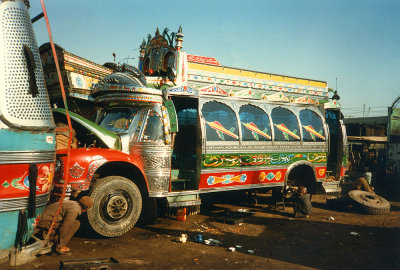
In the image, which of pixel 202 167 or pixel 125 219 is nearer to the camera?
pixel 125 219

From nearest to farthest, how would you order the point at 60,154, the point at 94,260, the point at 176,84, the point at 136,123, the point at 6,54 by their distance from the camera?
the point at 6,54 → the point at 94,260 → the point at 60,154 → the point at 136,123 → the point at 176,84

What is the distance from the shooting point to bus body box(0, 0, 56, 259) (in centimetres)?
404

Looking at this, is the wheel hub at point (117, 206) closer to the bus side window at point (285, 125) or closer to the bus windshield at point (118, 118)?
the bus windshield at point (118, 118)

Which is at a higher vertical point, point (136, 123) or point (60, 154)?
point (136, 123)

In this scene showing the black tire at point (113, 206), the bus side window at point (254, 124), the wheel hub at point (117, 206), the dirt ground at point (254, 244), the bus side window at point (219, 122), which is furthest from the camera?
the bus side window at point (254, 124)

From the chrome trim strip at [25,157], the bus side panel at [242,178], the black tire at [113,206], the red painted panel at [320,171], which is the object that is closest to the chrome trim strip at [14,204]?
the chrome trim strip at [25,157]

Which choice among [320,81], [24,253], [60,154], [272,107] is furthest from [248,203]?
[24,253]

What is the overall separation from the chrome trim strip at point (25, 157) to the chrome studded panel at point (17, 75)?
357 millimetres

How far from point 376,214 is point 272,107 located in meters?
4.29

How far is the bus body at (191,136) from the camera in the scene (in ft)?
20.2

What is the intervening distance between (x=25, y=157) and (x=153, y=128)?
10.0 ft

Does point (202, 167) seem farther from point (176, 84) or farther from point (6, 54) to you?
point (6, 54)

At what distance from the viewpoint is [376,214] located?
9.17 metres

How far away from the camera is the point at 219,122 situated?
8.02 metres
